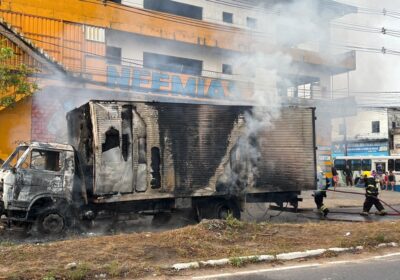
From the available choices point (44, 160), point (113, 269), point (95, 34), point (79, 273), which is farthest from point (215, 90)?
point (79, 273)

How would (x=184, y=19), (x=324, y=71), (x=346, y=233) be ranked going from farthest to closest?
(x=184, y=19) → (x=324, y=71) → (x=346, y=233)

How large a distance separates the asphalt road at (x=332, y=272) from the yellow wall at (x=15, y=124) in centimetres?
1110

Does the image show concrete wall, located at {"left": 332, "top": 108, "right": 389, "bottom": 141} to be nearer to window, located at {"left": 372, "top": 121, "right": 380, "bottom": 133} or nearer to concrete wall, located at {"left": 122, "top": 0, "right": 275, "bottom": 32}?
window, located at {"left": 372, "top": 121, "right": 380, "bottom": 133}

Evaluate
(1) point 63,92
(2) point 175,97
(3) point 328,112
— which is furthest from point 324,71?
(1) point 63,92

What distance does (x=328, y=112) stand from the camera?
18.3 m

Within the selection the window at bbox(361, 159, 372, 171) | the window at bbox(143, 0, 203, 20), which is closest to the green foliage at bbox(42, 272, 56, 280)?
the window at bbox(143, 0, 203, 20)

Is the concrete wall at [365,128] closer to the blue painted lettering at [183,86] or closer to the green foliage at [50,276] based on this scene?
the blue painted lettering at [183,86]

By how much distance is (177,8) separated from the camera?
75.8ft

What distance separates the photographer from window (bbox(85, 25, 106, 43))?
16.3 meters

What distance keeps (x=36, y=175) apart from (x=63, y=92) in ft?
21.2

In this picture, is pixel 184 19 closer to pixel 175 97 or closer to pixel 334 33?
pixel 175 97

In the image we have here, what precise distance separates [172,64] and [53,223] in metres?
12.6

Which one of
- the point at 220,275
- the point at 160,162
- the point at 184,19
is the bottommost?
the point at 220,275

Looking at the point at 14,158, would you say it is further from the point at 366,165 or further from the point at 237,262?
the point at 366,165
